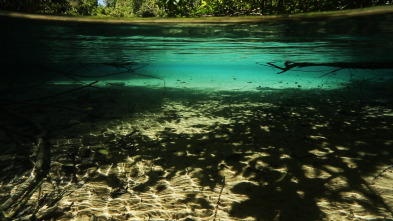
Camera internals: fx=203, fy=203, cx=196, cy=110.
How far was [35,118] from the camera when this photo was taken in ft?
19.5

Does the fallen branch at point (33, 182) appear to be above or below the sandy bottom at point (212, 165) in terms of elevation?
above

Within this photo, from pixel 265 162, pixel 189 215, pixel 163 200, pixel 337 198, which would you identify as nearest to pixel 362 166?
pixel 337 198

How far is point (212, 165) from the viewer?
12.4 ft

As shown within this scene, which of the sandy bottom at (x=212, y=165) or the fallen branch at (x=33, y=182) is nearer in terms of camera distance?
the fallen branch at (x=33, y=182)

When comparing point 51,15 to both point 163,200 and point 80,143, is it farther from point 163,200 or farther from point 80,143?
point 163,200

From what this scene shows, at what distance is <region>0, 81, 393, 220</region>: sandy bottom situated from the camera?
2709 millimetres

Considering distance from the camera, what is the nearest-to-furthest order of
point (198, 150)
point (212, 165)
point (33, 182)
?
point (33, 182) → point (212, 165) → point (198, 150)

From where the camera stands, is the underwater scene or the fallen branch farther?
the underwater scene

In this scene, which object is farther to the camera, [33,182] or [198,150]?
[198,150]

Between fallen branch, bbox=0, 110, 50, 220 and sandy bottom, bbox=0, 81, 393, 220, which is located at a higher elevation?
fallen branch, bbox=0, 110, 50, 220

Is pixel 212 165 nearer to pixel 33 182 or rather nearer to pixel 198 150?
pixel 198 150

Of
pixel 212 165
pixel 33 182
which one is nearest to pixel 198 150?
pixel 212 165

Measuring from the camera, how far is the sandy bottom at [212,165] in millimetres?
2709

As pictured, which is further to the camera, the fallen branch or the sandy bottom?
the sandy bottom
